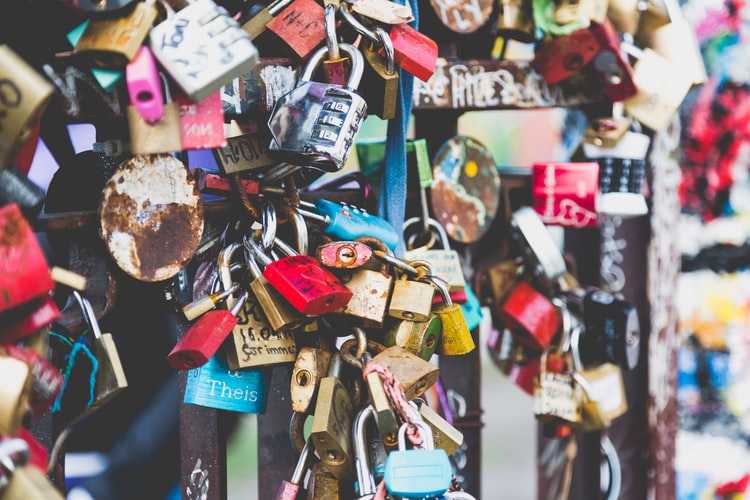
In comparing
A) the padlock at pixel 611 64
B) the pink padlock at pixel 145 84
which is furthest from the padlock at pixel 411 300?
the padlock at pixel 611 64

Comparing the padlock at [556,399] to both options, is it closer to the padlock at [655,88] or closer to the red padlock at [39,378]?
the padlock at [655,88]

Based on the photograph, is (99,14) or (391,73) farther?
(391,73)

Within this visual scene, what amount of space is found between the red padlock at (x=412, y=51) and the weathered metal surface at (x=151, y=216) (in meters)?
0.25

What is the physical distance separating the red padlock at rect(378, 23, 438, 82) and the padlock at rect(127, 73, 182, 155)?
25cm

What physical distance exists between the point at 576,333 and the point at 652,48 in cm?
43

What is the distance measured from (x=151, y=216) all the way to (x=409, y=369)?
0.30 meters

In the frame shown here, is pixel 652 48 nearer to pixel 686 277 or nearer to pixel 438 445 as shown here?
pixel 438 445

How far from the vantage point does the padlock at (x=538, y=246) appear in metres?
1.14

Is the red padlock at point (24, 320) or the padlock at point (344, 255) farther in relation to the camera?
the padlock at point (344, 255)

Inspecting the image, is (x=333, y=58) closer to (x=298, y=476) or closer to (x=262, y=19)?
(x=262, y=19)

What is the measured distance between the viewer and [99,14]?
748 millimetres

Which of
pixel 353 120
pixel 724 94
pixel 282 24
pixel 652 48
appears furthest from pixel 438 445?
pixel 724 94

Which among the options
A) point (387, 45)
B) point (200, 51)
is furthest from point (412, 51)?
point (200, 51)

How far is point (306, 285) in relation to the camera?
83 centimetres
